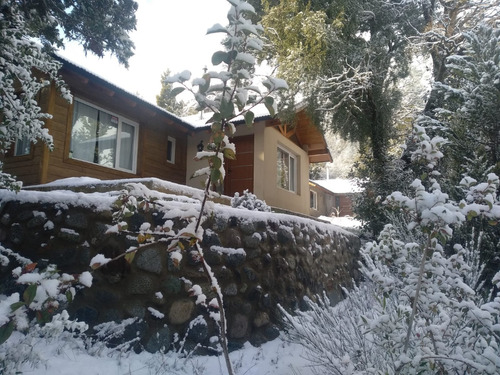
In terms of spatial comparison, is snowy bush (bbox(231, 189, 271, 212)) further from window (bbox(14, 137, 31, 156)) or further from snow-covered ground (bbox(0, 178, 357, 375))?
window (bbox(14, 137, 31, 156))

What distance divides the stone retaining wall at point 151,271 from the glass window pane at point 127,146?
17.2ft

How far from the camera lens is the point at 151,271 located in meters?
3.46

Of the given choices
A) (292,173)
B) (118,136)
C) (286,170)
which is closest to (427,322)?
(118,136)

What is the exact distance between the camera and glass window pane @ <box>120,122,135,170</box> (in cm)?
881

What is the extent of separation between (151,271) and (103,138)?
5.75 metres

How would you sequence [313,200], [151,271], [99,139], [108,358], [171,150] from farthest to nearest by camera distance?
1. [313,200]
2. [171,150]
3. [99,139]
4. [151,271]
5. [108,358]

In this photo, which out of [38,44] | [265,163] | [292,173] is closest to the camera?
[38,44]

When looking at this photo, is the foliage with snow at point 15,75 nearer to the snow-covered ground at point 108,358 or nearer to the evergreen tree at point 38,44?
the evergreen tree at point 38,44

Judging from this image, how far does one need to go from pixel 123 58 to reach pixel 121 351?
496 centimetres

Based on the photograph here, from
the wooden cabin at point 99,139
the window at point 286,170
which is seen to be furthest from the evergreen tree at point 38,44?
the window at point 286,170

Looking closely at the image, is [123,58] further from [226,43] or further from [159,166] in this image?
[226,43]

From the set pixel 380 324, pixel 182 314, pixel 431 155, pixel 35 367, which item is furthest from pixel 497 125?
pixel 35 367

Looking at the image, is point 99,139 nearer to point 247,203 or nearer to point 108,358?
point 247,203

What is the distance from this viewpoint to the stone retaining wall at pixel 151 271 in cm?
327
